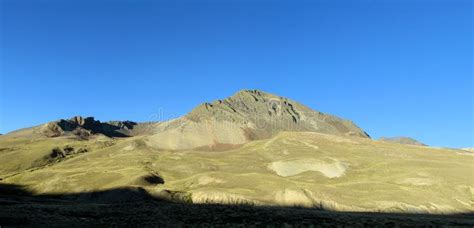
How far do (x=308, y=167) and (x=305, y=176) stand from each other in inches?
353

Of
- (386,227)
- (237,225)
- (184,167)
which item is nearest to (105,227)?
(237,225)

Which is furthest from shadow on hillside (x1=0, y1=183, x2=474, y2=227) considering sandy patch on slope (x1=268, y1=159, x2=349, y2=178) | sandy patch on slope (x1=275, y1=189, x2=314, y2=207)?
sandy patch on slope (x1=268, y1=159, x2=349, y2=178)

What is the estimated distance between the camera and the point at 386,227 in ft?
176

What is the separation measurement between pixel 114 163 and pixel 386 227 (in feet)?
429

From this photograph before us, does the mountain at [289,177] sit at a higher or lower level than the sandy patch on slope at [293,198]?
higher

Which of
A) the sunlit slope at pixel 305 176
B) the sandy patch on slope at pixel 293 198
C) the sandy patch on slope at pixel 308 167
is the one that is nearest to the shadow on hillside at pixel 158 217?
the sandy patch on slope at pixel 293 198

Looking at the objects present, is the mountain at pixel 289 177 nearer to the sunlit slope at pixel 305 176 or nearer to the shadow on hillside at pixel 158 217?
the sunlit slope at pixel 305 176

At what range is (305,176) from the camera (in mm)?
140625

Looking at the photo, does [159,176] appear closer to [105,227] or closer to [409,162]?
[409,162]

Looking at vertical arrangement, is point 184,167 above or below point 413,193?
above

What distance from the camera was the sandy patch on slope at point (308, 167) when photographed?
142625mm

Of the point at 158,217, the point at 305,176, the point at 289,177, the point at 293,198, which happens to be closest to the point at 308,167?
the point at 305,176

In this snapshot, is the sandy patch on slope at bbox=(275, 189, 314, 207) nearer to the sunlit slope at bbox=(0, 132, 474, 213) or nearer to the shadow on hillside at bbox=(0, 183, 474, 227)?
the sunlit slope at bbox=(0, 132, 474, 213)

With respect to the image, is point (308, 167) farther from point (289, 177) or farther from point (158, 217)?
point (158, 217)
